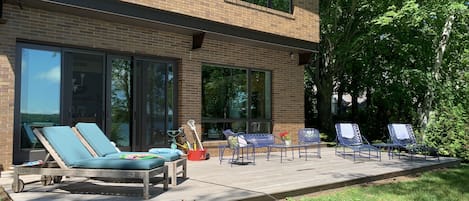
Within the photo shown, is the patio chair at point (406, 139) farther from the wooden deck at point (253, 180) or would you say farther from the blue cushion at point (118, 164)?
the blue cushion at point (118, 164)

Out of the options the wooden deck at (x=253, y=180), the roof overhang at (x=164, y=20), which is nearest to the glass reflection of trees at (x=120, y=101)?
the roof overhang at (x=164, y=20)

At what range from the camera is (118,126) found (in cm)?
918

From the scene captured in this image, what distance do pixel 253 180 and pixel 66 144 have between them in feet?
9.41

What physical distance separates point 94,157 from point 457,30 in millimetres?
12141

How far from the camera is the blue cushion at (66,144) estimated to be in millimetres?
5500

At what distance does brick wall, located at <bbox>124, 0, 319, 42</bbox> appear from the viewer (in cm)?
968

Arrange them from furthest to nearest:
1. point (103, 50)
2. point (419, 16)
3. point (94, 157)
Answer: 1. point (419, 16)
2. point (103, 50)
3. point (94, 157)

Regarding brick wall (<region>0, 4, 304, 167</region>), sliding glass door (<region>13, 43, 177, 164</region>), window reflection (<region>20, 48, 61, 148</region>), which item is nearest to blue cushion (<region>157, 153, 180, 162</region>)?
sliding glass door (<region>13, 43, 177, 164</region>)

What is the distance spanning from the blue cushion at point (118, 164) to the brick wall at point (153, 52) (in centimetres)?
291

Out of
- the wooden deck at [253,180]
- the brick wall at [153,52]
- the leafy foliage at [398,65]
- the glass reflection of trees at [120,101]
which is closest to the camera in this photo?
the wooden deck at [253,180]

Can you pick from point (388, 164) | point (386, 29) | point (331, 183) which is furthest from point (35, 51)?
point (386, 29)

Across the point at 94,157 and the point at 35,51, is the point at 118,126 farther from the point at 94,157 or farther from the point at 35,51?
the point at 94,157

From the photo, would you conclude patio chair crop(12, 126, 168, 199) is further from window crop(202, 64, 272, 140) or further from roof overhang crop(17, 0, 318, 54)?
window crop(202, 64, 272, 140)

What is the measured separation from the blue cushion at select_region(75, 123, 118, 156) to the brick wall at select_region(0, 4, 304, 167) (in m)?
2.01
